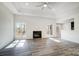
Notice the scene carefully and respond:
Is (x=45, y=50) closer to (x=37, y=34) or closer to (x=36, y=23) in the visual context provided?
(x=37, y=34)

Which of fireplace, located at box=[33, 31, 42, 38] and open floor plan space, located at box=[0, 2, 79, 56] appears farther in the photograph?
fireplace, located at box=[33, 31, 42, 38]

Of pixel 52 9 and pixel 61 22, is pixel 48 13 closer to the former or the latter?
pixel 52 9

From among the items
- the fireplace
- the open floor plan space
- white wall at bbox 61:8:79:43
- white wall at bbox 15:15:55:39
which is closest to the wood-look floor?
the open floor plan space

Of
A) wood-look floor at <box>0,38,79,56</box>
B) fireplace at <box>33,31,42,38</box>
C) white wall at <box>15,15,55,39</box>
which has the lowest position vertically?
wood-look floor at <box>0,38,79,56</box>

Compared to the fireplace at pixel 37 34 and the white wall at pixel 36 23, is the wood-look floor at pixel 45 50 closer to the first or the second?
the fireplace at pixel 37 34

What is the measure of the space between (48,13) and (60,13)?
58cm

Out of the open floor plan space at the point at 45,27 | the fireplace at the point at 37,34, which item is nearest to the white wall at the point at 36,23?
the open floor plan space at the point at 45,27

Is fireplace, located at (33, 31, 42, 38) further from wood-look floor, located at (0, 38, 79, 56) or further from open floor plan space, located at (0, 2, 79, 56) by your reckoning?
wood-look floor, located at (0, 38, 79, 56)

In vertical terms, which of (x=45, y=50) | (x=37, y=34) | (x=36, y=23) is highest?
(x=36, y=23)

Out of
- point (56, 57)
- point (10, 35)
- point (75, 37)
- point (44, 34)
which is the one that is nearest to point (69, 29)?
point (75, 37)

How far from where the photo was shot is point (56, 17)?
15.2 feet

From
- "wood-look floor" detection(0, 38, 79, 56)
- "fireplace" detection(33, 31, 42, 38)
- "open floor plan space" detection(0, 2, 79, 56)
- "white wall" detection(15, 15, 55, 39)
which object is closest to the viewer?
"wood-look floor" detection(0, 38, 79, 56)

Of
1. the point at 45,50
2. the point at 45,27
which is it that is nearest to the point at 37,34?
the point at 45,27

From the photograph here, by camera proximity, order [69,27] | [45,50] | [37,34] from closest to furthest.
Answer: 1. [45,50]
2. [69,27]
3. [37,34]
